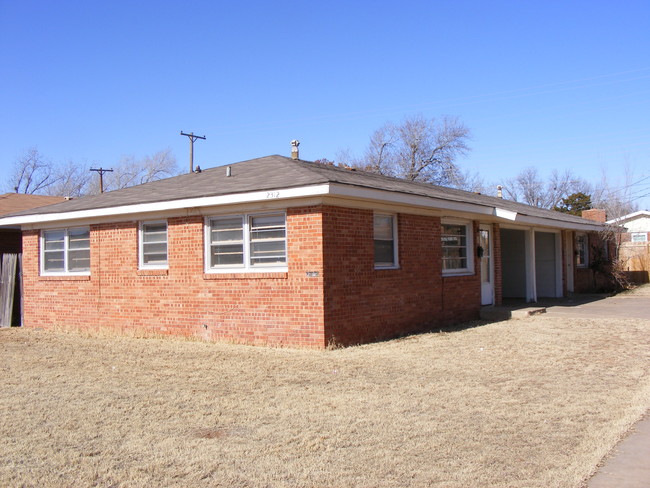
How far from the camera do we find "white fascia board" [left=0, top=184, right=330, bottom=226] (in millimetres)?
10367

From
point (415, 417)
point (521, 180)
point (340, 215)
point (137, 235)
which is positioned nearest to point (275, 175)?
point (340, 215)

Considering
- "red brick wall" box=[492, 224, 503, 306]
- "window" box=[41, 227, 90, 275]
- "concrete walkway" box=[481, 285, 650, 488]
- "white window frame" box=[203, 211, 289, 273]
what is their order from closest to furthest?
"concrete walkway" box=[481, 285, 650, 488] → "white window frame" box=[203, 211, 289, 273] → "window" box=[41, 227, 90, 275] → "red brick wall" box=[492, 224, 503, 306]

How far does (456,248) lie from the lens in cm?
1495

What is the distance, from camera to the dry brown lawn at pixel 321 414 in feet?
15.7

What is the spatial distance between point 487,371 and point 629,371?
6.34 ft

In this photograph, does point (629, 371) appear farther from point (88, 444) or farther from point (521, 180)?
point (521, 180)

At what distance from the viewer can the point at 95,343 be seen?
39.5 feet

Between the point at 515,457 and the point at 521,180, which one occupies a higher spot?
the point at 521,180

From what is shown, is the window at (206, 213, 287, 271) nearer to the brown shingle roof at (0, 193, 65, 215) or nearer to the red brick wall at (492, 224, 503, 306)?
the red brick wall at (492, 224, 503, 306)

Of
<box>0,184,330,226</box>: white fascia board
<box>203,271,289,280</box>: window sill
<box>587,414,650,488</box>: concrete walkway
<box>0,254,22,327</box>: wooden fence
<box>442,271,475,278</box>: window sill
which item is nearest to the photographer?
<box>587,414,650,488</box>: concrete walkway

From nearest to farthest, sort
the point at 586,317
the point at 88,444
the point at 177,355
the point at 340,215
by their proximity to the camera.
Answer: the point at 88,444 < the point at 177,355 < the point at 340,215 < the point at 586,317

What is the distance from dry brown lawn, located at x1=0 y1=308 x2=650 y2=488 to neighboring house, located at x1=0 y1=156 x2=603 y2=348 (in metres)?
1.13

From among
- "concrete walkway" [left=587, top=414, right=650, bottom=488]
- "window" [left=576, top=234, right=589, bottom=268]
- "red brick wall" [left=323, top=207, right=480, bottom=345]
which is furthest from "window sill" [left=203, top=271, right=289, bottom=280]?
"window" [left=576, top=234, right=589, bottom=268]

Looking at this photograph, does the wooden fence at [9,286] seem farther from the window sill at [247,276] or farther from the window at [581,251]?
the window at [581,251]
